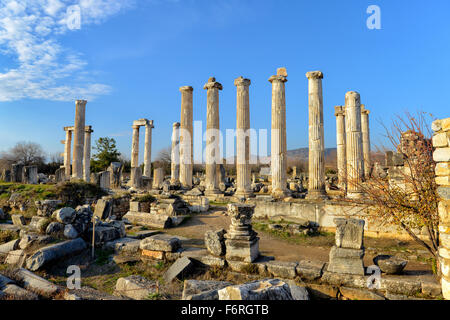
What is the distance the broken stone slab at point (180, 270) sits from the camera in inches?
244

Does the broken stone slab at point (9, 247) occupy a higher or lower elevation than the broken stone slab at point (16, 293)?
higher

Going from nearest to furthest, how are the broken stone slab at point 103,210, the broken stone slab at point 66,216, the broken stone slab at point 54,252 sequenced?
the broken stone slab at point 54,252, the broken stone slab at point 66,216, the broken stone slab at point 103,210

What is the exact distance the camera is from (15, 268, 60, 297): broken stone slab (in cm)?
518

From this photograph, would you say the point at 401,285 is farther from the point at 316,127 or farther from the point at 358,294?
the point at 316,127

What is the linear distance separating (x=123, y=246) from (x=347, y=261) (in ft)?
20.1

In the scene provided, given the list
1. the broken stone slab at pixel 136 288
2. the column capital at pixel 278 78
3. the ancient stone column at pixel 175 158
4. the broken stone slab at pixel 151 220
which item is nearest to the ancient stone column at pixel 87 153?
the ancient stone column at pixel 175 158

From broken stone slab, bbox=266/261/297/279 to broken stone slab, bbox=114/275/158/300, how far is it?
2.63 meters

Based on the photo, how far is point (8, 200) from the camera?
14594 mm

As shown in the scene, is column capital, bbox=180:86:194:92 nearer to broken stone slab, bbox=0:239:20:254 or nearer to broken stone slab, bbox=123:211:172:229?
broken stone slab, bbox=123:211:172:229

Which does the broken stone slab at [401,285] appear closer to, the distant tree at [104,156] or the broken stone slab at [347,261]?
the broken stone slab at [347,261]

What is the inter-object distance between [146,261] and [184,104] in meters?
14.7

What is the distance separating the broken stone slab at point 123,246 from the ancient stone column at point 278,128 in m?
9.36

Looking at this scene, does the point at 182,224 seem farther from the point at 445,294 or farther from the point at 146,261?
the point at 445,294
